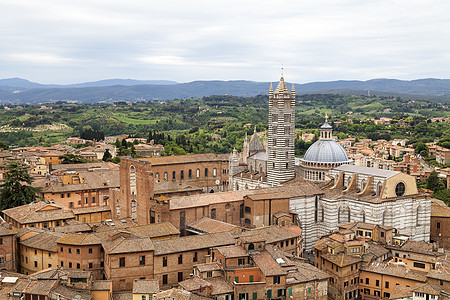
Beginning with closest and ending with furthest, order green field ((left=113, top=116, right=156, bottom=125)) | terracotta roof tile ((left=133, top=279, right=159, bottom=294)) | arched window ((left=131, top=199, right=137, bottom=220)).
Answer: terracotta roof tile ((left=133, top=279, right=159, bottom=294)), arched window ((left=131, top=199, right=137, bottom=220)), green field ((left=113, top=116, right=156, bottom=125))

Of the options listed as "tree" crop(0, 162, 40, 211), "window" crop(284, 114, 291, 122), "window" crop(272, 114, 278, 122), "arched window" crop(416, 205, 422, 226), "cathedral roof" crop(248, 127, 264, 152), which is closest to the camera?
"arched window" crop(416, 205, 422, 226)

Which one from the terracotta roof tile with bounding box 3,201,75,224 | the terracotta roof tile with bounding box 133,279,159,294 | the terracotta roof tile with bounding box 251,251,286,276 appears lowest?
the terracotta roof tile with bounding box 133,279,159,294

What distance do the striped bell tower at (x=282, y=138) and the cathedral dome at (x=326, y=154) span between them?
8.24ft

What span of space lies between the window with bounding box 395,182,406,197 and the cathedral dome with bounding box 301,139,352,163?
356 inches

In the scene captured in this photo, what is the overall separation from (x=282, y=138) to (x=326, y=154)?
571 centimetres

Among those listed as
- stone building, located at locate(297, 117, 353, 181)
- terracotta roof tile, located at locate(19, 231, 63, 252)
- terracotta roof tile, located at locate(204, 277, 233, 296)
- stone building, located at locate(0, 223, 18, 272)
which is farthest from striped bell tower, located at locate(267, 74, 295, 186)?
stone building, located at locate(0, 223, 18, 272)

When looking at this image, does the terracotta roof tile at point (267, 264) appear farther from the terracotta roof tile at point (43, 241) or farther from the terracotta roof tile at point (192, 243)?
the terracotta roof tile at point (43, 241)

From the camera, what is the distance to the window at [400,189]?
2052 inches

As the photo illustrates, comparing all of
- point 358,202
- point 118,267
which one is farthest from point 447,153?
point 118,267

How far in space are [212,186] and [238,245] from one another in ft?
129

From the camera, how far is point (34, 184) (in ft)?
204

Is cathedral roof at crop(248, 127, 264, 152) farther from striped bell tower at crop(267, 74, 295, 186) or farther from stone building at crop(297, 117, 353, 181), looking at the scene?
stone building at crop(297, 117, 353, 181)

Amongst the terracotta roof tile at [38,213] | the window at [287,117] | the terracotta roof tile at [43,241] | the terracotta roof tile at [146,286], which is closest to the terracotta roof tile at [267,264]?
the terracotta roof tile at [146,286]

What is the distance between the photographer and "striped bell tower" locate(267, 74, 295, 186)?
6175 centimetres
